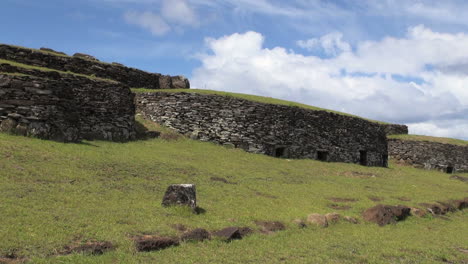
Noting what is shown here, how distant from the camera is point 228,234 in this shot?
862 centimetres

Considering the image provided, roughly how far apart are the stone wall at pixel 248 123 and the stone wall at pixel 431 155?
1388 centimetres

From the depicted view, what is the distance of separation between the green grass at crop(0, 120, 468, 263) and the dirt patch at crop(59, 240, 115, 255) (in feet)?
0.59

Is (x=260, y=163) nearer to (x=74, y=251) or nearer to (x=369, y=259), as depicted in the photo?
(x=369, y=259)

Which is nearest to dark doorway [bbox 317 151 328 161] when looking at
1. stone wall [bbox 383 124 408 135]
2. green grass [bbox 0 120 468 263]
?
green grass [bbox 0 120 468 263]

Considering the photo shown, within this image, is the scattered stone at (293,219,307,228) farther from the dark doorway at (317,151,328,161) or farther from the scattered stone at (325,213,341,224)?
the dark doorway at (317,151,328,161)

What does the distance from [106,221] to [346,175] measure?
16.9 metres

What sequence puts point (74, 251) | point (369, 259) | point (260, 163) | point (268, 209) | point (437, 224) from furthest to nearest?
point (260, 163)
point (437, 224)
point (268, 209)
point (369, 259)
point (74, 251)

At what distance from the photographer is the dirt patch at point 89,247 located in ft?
22.5

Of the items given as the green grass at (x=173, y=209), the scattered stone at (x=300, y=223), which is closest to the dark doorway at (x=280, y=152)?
the green grass at (x=173, y=209)

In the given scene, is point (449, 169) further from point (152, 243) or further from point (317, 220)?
point (152, 243)

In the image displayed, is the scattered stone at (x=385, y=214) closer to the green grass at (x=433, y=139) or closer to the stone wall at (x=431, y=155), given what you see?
Result: the stone wall at (x=431, y=155)

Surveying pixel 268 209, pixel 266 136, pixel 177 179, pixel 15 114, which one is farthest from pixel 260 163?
pixel 15 114

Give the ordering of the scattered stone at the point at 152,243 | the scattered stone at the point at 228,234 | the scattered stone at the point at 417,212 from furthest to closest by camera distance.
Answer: the scattered stone at the point at 417,212 < the scattered stone at the point at 228,234 < the scattered stone at the point at 152,243

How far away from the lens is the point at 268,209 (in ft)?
38.8
